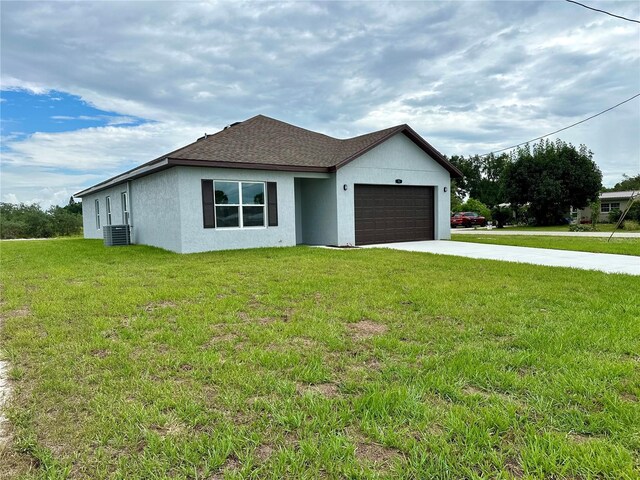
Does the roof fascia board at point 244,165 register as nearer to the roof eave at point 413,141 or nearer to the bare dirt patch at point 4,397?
the roof eave at point 413,141

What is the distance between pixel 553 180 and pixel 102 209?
Answer: 31.9m

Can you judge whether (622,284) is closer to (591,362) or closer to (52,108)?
(591,362)

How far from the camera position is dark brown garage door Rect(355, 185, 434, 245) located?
1439 cm

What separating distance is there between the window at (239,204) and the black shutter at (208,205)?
0.18m

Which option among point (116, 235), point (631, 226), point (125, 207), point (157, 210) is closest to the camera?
point (157, 210)

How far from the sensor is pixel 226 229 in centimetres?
1212

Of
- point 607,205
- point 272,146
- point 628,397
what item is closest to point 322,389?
point 628,397

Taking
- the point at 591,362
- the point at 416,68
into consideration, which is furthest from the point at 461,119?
the point at 591,362

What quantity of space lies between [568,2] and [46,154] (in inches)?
1042

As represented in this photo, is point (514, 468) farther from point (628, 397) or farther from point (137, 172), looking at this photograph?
point (137, 172)

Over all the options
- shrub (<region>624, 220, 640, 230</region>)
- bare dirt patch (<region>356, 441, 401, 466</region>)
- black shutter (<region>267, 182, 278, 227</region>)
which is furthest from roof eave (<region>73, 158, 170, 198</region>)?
shrub (<region>624, 220, 640, 230</region>)

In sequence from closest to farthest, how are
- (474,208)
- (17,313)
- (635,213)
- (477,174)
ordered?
(17,313) → (635,213) → (474,208) → (477,174)

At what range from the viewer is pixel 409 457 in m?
2.05

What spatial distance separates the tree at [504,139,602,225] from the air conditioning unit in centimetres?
2956
